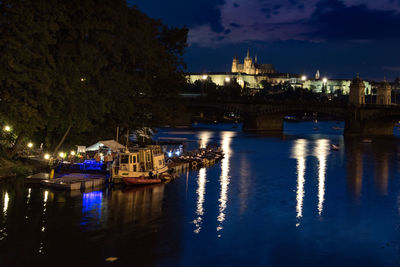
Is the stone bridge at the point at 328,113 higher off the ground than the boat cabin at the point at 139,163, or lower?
higher

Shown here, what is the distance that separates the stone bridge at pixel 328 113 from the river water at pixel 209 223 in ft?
189

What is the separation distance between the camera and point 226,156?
67.1m

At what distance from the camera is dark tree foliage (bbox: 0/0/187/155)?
1449 inches

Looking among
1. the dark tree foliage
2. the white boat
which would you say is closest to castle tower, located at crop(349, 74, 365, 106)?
the dark tree foliage

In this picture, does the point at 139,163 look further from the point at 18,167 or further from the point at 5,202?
the point at 5,202

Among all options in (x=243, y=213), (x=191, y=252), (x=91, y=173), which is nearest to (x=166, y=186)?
(x=91, y=173)

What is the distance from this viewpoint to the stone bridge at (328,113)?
104 metres

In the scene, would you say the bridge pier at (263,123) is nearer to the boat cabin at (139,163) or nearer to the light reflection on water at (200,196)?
the light reflection on water at (200,196)

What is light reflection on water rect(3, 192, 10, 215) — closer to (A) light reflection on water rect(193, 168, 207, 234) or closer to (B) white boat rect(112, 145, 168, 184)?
(B) white boat rect(112, 145, 168, 184)

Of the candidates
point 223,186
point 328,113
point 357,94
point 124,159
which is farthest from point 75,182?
point 357,94

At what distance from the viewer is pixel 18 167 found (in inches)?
1686

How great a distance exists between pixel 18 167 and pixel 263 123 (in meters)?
87.9

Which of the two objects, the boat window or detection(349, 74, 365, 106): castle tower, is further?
detection(349, 74, 365, 106): castle tower

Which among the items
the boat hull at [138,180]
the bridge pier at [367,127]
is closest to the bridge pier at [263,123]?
the bridge pier at [367,127]
